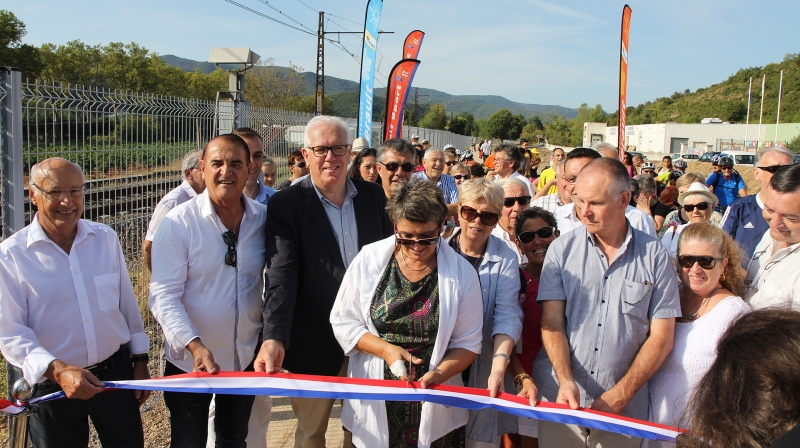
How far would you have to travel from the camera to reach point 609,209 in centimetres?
268

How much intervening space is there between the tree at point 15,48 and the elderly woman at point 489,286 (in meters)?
46.8

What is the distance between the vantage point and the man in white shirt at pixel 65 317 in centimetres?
256

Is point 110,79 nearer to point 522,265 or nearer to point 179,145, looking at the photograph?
point 179,145

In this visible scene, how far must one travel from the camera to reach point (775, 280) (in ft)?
9.34

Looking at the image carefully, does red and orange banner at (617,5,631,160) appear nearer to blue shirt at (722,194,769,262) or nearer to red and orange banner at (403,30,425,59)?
red and orange banner at (403,30,425,59)

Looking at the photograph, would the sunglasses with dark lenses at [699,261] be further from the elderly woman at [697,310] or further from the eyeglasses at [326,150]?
the eyeglasses at [326,150]

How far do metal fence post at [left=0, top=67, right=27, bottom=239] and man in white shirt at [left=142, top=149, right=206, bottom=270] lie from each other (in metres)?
0.86

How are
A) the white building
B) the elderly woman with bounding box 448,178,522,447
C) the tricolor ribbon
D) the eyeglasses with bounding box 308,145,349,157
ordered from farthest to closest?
the white building
the eyeglasses with bounding box 308,145,349,157
the elderly woman with bounding box 448,178,522,447
the tricolor ribbon

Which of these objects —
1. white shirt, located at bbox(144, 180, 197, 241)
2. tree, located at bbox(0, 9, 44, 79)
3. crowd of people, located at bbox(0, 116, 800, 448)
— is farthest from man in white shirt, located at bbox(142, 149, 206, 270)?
tree, located at bbox(0, 9, 44, 79)

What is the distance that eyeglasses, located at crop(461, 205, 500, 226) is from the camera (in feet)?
9.80

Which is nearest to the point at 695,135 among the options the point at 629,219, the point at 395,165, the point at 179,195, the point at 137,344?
the point at 629,219

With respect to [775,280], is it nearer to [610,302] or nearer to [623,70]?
[610,302]

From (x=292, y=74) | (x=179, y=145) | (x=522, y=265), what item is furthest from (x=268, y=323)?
(x=292, y=74)

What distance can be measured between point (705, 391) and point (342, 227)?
7.31ft
